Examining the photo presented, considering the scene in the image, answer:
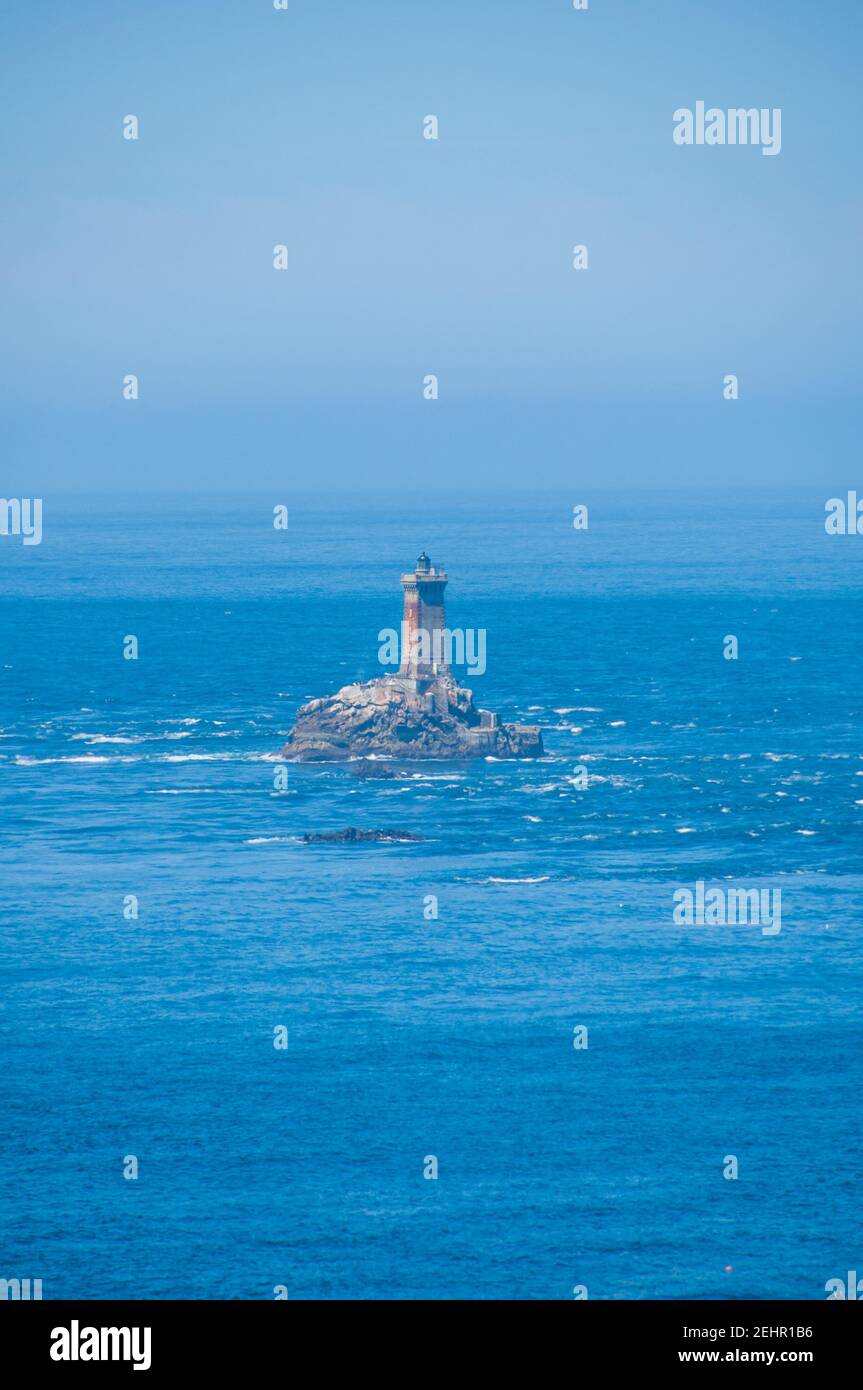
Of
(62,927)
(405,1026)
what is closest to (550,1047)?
(405,1026)

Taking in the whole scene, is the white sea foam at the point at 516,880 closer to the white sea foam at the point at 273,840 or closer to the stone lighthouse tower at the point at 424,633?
the white sea foam at the point at 273,840

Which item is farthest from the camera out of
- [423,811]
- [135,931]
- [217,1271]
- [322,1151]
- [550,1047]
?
[423,811]

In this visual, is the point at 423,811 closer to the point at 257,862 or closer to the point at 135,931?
the point at 257,862

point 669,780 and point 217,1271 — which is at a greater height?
point 669,780

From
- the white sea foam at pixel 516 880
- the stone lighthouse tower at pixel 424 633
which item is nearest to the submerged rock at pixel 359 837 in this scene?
the white sea foam at pixel 516 880

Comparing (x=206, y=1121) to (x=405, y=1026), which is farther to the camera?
(x=405, y=1026)

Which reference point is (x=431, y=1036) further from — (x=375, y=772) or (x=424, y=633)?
(x=424, y=633)
